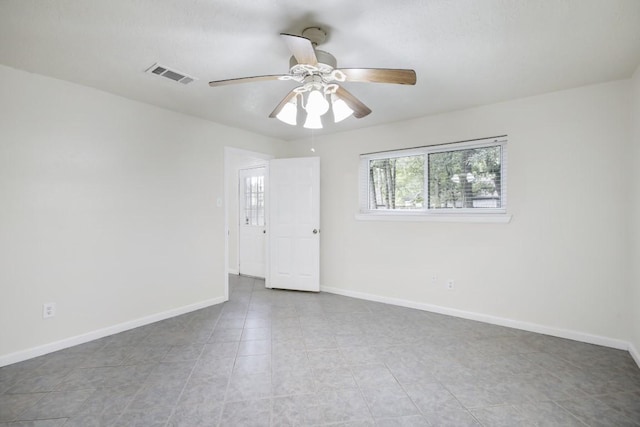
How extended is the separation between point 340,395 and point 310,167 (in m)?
3.12

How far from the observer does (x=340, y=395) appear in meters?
1.97

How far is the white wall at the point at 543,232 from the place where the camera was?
2660mm

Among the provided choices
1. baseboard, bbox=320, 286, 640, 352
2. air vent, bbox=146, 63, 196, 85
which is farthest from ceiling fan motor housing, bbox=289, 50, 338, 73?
baseboard, bbox=320, 286, 640, 352

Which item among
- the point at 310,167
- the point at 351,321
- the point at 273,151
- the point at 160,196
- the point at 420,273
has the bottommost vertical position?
the point at 351,321

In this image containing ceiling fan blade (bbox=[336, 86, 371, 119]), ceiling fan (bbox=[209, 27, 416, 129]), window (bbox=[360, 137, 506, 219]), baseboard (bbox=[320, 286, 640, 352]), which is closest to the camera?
ceiling fan (bbox=[209, 27, 416, 129])

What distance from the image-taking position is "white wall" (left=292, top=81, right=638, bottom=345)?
8.73 feet

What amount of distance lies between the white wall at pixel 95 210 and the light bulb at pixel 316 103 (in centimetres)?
201

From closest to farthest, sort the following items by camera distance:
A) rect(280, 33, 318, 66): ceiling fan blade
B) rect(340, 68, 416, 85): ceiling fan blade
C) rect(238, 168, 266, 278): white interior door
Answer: rect(280, 33, 318, 66): ceiling fan blade < rect(340, 68, 416, 85): ceiling fan blade < rect(238, 168, 266, 278): white interior door

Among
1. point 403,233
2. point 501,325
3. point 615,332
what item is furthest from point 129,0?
Answer: point 615,332

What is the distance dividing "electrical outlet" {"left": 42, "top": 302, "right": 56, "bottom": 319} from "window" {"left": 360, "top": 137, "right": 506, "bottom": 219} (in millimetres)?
3447

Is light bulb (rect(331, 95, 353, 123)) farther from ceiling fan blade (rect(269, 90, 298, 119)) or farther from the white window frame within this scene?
the white window frame

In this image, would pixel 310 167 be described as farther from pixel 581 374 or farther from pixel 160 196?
pixel 581 374

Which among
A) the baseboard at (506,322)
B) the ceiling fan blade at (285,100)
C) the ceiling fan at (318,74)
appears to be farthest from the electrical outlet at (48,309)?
the baseboard at (506,322)

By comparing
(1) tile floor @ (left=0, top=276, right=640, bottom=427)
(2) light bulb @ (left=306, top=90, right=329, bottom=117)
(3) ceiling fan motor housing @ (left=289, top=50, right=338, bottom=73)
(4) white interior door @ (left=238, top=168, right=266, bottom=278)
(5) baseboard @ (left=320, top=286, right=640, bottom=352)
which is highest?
(3) ceiling fan motor housing @ (left=289, top=50, right=338, bottom=73)
